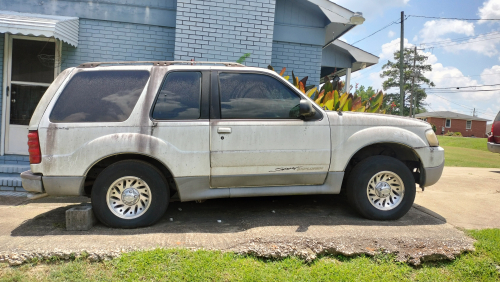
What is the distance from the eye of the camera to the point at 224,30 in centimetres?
743

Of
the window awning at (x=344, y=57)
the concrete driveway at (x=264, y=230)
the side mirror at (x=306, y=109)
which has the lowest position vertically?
the concrete driveway at (x=264, y=230)

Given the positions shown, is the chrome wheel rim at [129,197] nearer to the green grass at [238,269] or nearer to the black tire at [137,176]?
the black tire at [137,176]

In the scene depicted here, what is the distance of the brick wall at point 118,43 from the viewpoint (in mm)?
7410

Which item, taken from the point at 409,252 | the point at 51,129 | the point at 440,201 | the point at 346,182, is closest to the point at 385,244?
the point at 409,252

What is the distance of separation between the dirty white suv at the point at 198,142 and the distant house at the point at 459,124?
1998 inches


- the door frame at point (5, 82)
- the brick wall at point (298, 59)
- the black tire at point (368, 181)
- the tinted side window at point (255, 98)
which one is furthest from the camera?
the brick wall at point (298, 59)

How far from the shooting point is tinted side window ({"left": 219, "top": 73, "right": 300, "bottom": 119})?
421 centimetres

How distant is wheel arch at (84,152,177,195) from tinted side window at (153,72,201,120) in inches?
18.8

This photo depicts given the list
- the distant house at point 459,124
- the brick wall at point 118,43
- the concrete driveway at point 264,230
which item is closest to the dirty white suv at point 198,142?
the concrete driveway at point 264,230

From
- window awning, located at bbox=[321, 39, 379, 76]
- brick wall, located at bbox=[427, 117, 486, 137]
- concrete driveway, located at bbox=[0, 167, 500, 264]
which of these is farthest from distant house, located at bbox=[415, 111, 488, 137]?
concrete driveway, located at bbox=[0, 167, 500, 264]

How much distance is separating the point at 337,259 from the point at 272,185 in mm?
1111

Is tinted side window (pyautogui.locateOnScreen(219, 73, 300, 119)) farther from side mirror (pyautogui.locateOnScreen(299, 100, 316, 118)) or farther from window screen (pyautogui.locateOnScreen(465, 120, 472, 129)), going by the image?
window screen (pyautogui.locateOnScreen(465, 120, 472, 129))

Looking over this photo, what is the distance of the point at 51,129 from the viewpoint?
3.89 metres

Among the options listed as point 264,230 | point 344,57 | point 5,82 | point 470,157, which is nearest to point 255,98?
point 264,230
